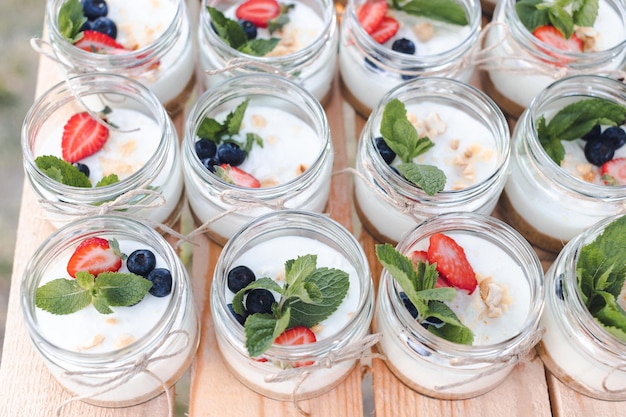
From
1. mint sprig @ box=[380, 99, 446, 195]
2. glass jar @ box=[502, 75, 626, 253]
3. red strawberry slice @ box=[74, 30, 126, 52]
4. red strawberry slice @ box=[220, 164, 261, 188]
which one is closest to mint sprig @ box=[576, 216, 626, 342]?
glass jar @ box=[502, 75, 626, 253]

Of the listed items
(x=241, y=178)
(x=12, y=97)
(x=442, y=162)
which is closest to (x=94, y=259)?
(x=241, y=178)

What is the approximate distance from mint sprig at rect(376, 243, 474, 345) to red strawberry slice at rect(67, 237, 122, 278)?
53 cm

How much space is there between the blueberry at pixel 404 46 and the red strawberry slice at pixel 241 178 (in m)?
0.49

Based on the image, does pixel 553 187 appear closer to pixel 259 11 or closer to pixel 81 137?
pixel 259 11

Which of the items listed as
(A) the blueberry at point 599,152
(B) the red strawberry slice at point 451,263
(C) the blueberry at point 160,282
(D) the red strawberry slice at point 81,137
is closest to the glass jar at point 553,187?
(A) the blueberry at point 599,152

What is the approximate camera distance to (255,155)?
1719mm

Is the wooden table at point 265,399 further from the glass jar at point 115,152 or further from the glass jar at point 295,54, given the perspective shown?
the glass jar at point 295,54

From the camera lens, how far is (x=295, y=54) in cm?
173

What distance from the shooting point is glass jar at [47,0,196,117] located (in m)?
1.74

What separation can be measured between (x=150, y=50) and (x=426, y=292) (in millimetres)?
835

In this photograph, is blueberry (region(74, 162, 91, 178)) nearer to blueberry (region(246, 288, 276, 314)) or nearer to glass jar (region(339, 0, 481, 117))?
blueberry (region(246, 288, 276, 314))

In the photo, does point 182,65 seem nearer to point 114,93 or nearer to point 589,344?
point 114,93

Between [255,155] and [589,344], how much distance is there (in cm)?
80

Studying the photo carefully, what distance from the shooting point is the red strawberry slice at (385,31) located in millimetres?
1867
